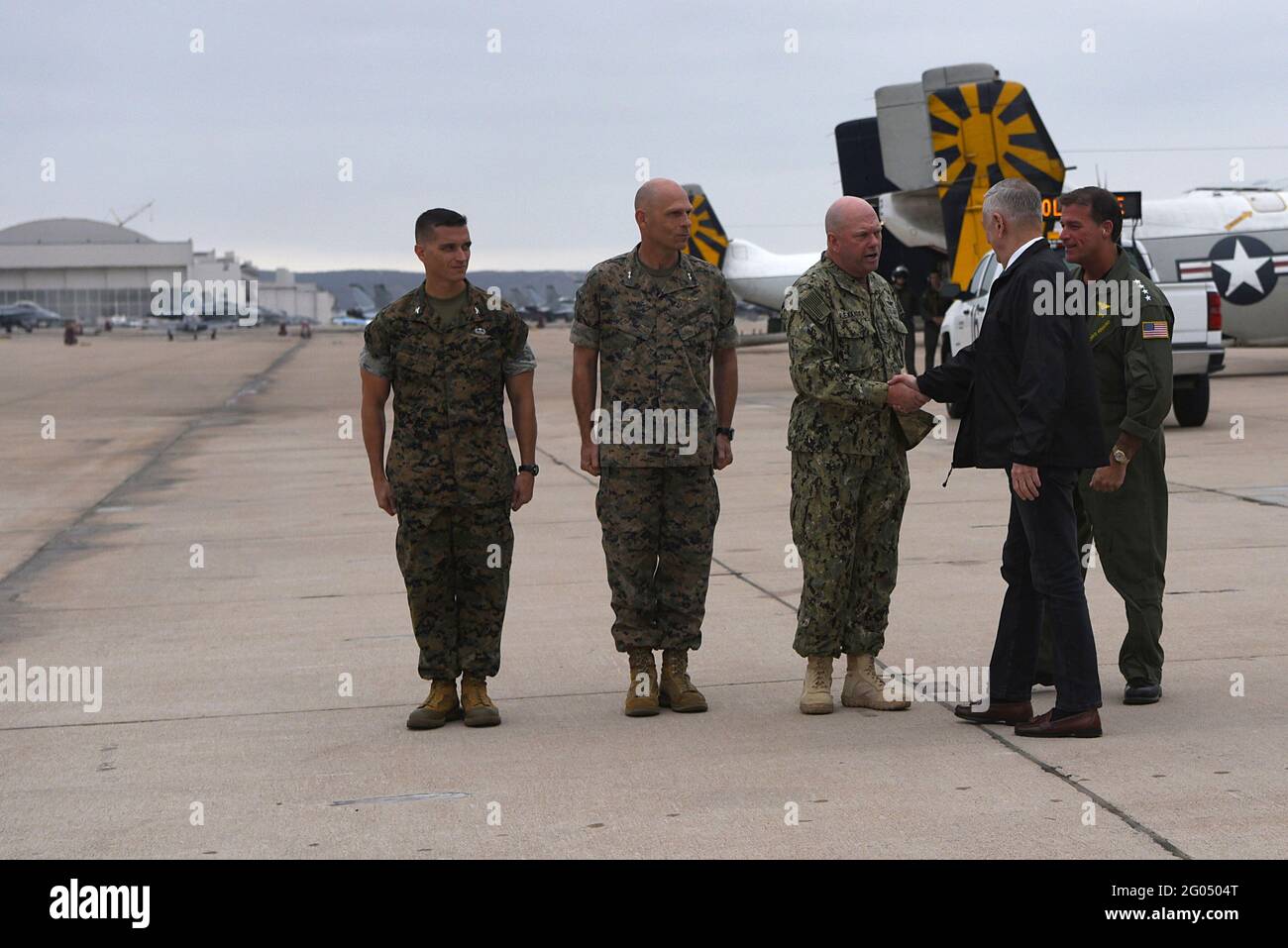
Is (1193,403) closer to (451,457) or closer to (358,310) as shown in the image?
(451,457)

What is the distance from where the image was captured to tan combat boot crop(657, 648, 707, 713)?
6.23m

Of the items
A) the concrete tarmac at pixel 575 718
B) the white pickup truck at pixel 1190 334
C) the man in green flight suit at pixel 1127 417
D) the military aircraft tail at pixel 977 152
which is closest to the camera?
the concrete tarmac at pixel 575 718

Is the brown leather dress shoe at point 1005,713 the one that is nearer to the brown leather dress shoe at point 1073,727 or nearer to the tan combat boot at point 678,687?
the brown leather dress shoe at point 1073,727

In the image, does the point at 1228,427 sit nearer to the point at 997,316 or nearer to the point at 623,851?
the point at 997,316

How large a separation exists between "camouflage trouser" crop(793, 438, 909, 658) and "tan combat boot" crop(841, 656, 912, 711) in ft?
0.23

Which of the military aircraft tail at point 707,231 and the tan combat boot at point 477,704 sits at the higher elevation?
the military aircraft tail at point 707,231

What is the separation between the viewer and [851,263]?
6066mm

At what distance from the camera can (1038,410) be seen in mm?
5480

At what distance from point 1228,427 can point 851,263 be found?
13.0 m

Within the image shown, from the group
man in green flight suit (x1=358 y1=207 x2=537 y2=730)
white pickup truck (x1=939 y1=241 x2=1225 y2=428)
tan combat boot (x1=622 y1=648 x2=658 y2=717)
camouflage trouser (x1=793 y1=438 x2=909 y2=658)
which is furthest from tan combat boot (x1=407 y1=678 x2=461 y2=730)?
white pickup truck (x1=939 y1=241 x2=1225 y2=428)

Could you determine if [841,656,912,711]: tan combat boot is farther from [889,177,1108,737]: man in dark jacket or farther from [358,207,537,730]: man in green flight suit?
[358,207,537,730]: man in green flight suit

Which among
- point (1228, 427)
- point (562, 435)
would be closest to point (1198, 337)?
point (1228, 427)

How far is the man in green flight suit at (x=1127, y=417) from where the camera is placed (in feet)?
19.6

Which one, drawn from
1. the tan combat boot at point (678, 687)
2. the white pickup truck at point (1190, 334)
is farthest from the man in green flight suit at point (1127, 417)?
the white pickup truck at point (1190, 334)
